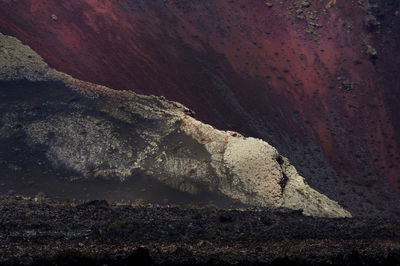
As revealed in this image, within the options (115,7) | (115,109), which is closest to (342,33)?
(115,7)

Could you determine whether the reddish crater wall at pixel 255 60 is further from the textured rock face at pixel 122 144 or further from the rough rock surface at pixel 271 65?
the textured rock face at pixel 122 144

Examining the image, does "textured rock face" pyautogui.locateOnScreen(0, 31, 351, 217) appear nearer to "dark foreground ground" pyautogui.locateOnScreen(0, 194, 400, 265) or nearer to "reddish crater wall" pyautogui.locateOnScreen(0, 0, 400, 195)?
"reddish crater wall" pyautogui.locateOnScreen(0, 0, 400, 195)

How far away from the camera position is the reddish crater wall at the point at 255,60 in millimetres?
43656

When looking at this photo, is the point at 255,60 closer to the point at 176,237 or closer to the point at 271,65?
the point at 271,65

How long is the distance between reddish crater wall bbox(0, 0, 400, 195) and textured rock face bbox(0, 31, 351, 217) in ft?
12.4

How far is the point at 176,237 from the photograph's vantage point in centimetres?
2048

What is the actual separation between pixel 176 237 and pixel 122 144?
15229 mm

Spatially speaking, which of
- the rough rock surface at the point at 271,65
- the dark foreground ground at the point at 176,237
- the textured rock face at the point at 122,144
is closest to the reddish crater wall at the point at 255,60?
the rough rock surface at the point at 271,65

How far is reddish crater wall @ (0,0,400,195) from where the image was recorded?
143ft

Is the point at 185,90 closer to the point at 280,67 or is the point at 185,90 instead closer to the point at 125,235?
the point at 280,67

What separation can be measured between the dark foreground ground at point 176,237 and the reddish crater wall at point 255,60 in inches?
730

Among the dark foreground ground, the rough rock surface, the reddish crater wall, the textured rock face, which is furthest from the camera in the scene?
the reddish crater wall

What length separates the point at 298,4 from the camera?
59.9 metres

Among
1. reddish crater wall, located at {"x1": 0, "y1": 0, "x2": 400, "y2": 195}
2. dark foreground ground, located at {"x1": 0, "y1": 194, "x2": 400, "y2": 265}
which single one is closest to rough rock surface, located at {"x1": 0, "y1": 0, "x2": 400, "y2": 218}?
Result: reddish crater wall, located at {"x1": 0, "y1": 0, "x2": 400, "y2": 195}
